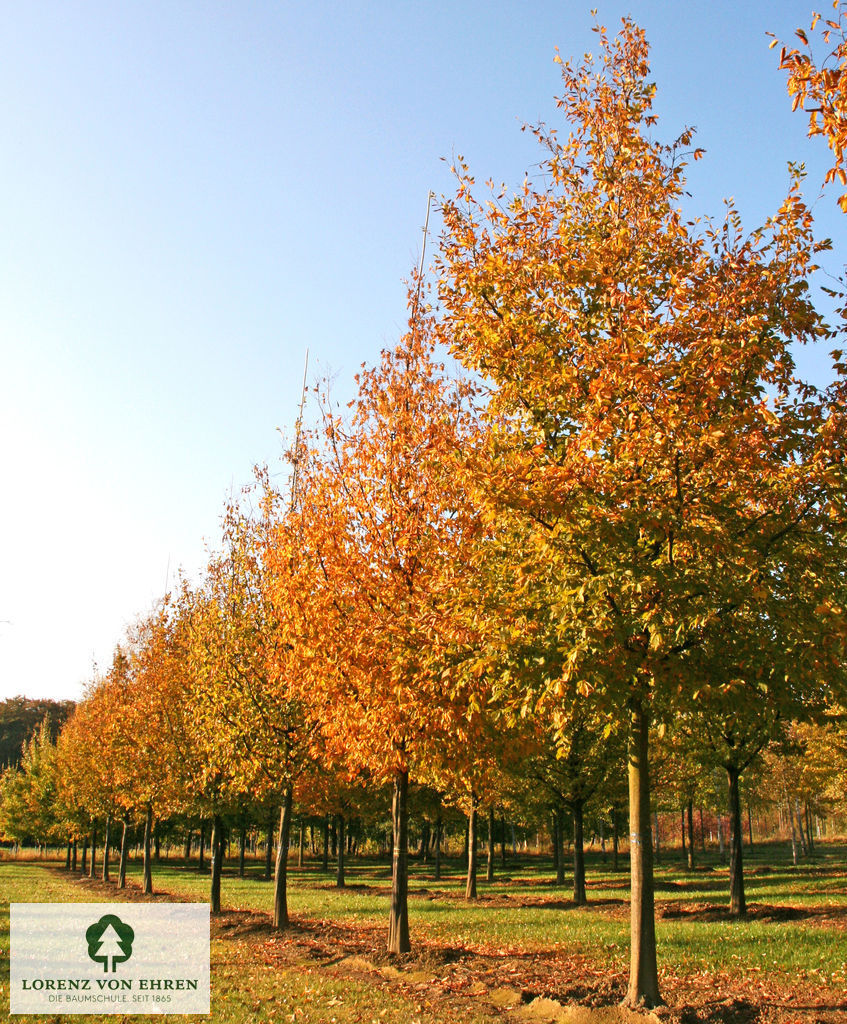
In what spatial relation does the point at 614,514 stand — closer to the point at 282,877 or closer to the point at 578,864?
the point at 282,877

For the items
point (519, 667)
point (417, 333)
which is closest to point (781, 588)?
point (519, 667)

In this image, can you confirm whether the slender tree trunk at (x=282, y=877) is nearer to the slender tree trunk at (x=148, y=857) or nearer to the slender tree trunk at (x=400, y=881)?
the slender tree trunk at (x=400, y=881)

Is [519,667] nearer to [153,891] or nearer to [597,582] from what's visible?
[597,582]

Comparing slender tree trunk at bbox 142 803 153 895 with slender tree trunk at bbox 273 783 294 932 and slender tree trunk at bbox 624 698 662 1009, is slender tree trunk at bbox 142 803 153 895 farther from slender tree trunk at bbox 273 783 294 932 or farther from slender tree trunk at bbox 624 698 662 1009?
slender tree trunk at bbox 624 698 662 1009

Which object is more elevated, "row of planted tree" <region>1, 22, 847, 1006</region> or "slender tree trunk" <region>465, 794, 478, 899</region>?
"row of planted tree" <region>1, 22, 847, 1006</region>

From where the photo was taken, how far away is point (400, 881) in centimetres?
1320

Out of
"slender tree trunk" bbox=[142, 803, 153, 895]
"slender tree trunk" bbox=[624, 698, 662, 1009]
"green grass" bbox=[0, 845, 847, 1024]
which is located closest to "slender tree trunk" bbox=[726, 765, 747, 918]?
"green grass" bbox=[0, 845, 847, 1024]

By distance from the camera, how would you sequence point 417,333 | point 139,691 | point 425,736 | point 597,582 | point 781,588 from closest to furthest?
point 597,582, point 781,588, point 425,736, point 417,333, point 139,691

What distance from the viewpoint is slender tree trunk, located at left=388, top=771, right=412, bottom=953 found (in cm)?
1288

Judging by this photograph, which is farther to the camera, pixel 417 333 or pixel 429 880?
pixel 429 880

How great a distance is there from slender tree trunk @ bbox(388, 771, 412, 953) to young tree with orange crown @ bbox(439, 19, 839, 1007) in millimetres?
5404

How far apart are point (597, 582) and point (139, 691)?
27.1 meters

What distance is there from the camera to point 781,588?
8.04 m

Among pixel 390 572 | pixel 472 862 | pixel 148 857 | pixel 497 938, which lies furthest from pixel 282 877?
pixel 148 857
